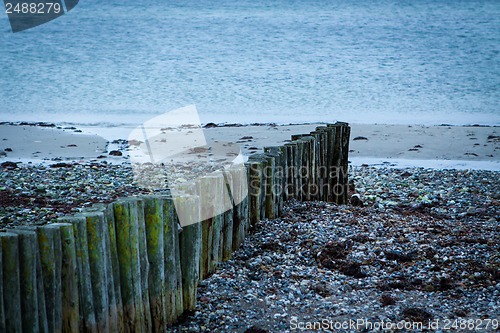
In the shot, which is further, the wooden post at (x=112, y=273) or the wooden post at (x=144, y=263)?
the wooden post at (x=144, y=263)

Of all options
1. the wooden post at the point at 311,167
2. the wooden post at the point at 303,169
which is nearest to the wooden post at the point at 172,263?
the wooden post at the point at 303,169

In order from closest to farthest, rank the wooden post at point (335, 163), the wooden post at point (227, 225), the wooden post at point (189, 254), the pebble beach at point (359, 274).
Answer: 1. the pebble beach at point (359, 274)
2. the wooden post at point (189, 254)
3. the wooden post at point (227, 225)
4. the wooden post at point (335, 163)

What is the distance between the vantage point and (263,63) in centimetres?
3434

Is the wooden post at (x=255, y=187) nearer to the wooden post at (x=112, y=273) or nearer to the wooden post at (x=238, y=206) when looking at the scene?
the wooden post at (x=238, y=206)

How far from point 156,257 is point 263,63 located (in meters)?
30.7

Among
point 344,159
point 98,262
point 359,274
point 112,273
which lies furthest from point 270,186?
point 98,262

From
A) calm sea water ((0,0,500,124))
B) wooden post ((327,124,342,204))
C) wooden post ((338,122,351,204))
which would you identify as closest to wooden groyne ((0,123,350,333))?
wooden post ((327,124,342,204))

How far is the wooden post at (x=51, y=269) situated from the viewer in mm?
3584

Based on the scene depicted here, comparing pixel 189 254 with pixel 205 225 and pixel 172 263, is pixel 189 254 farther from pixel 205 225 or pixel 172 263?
pixel 205 225

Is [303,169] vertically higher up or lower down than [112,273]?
higher up

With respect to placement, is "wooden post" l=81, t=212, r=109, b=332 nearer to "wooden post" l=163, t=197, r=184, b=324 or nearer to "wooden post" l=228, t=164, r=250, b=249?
"wooden post" l=163, t=197, r=184, b=324

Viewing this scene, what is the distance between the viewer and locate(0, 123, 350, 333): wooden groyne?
138 inches

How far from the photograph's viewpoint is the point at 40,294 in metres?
3.57

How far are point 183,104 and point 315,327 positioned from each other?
2184cm
